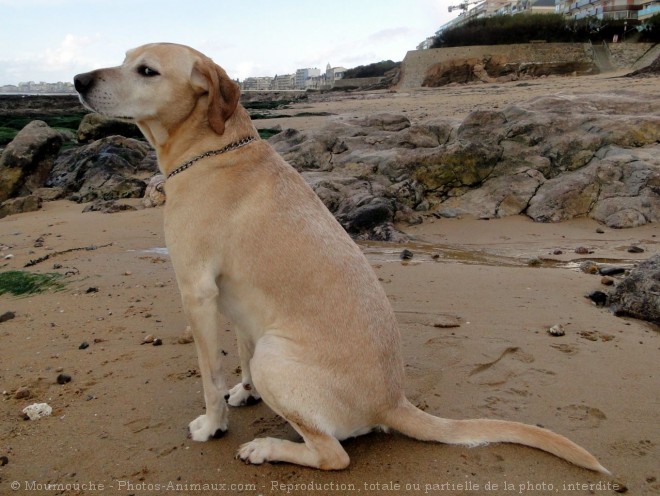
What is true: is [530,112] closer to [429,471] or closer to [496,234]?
[496,234]

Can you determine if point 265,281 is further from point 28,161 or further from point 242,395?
point 28,161

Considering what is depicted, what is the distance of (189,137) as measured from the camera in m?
3.73

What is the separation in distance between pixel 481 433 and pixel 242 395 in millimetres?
1639

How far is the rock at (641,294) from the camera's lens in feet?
15.6

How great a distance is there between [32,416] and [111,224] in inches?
267

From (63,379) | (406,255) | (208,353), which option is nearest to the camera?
(208,353)

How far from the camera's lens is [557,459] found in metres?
3.04

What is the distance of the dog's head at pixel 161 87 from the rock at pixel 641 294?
3.76 m

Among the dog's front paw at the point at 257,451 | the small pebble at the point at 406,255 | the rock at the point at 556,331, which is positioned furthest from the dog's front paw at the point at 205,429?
the small pebble at the point at 406,255

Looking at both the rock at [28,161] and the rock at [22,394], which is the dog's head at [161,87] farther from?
the rock at [28,161]

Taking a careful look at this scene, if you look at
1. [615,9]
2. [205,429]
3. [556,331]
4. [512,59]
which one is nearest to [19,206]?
[205,429]

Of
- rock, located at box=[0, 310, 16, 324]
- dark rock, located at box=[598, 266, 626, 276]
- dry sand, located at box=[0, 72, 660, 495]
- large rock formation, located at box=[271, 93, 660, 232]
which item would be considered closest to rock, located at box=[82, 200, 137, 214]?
large rock formation, located at box=[271, 93, 660, 232]

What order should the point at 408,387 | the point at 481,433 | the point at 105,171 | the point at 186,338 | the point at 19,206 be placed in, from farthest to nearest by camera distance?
the point at 105,171 < the point at 19,206 < the point at 186,338 < the point at 408,387 < the point at 481,433

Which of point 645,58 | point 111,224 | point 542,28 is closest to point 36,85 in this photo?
point 542,28
